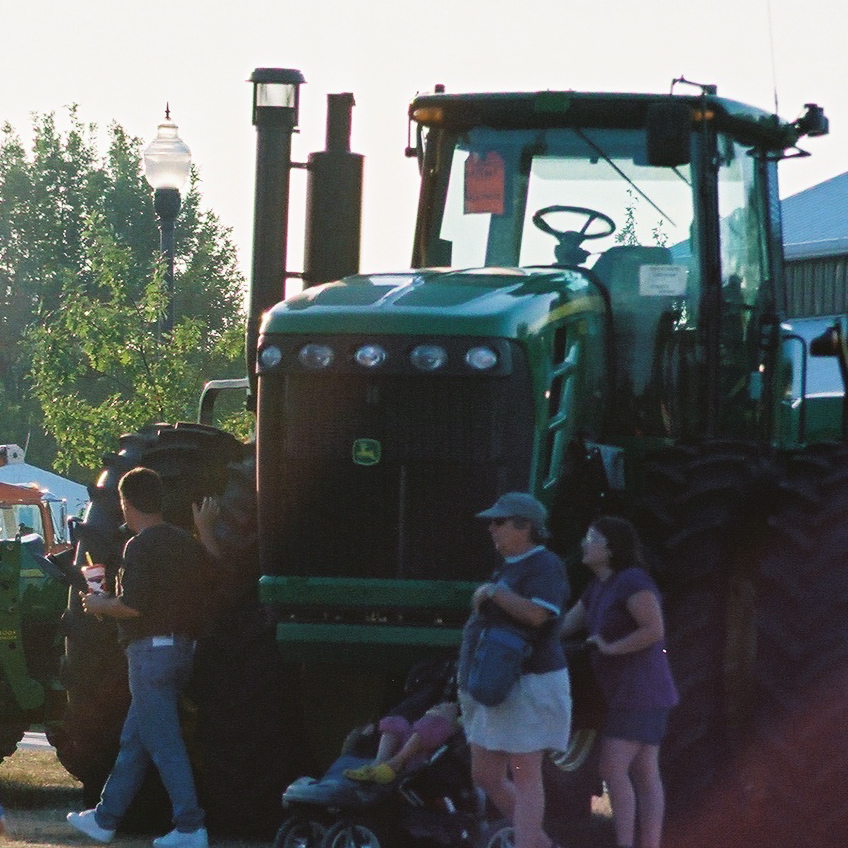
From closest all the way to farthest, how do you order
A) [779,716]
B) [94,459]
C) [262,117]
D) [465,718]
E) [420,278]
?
[465,718] → [779,716] → [420,278] → [262,117] → [94,459]

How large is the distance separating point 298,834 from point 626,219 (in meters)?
3.16

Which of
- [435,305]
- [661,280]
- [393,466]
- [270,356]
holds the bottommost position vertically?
[393,466]

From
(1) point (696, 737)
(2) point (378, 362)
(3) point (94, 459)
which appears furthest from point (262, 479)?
(3) point (94, 459)

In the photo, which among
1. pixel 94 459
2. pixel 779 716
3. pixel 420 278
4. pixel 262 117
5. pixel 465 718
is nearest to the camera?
pixel 465 718

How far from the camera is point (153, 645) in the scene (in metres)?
10.6

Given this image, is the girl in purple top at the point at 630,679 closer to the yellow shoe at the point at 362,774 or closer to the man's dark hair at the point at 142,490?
the yellow shoe at the point at 362,774

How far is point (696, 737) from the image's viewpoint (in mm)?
9477

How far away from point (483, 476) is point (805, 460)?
4.61ft

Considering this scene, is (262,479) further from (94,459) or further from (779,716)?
(94,459)

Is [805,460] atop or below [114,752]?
atop

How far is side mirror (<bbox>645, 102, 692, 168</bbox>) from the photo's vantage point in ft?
32.6

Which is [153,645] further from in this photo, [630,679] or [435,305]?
[630,679]

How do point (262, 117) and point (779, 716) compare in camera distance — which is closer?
point (779, 716)

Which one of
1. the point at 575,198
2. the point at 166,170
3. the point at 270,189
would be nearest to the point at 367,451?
the point at 575,198
